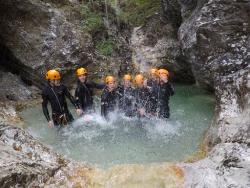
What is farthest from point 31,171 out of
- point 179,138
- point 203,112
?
point 203,112

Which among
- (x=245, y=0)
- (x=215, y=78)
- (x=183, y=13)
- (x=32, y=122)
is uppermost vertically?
(x=245, y=0)

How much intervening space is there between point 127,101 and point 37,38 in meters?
4.56

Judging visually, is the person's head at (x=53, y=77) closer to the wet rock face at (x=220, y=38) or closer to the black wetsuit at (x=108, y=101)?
the black wetsuit at (x=108, y=101)

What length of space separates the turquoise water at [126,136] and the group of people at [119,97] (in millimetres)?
259

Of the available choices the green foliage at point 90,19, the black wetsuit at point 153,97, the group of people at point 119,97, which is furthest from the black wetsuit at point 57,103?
the green foliage at point 90,19

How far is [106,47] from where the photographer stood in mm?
13820

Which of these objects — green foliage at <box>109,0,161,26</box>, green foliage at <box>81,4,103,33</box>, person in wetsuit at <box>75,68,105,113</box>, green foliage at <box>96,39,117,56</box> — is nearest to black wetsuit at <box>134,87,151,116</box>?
person in wetsuit at <box>75,68,105,113</box>

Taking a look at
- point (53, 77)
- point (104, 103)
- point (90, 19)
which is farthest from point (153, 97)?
point (90, 19)

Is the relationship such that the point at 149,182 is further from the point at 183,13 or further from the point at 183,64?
the point at 183,64

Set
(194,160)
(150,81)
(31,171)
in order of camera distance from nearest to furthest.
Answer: (31,171) → (194,160) → (150,81)

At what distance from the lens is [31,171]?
625cm

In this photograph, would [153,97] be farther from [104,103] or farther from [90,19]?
[90,19]

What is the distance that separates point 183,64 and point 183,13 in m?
2.53

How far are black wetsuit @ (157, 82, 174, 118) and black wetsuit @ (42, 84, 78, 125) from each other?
92.0 inches
